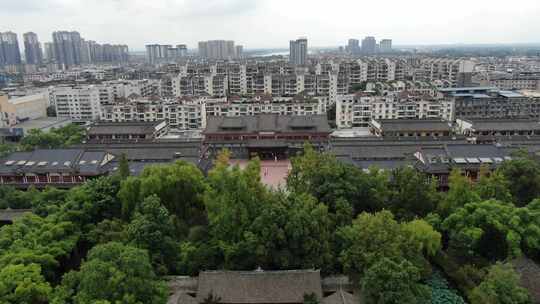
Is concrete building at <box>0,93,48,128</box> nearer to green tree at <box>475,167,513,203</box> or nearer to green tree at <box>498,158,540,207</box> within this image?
green tree at <box>475,167,513,203</box>

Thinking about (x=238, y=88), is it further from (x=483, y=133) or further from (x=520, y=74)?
(x=520, y=74)

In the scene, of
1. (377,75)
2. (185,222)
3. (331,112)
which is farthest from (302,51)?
(185,222)

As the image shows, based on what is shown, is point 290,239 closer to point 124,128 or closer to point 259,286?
point 259,286

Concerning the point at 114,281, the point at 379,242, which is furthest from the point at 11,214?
the point at 379,242

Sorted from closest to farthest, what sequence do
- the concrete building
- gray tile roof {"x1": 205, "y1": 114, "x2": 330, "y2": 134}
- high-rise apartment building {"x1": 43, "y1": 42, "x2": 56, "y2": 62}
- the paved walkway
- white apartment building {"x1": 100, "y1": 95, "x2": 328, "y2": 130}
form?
the paved walkway, gray tile roof {"x1": 205, "y1": 114, "x2": 330, "y2": 134}, white apartment building {"x1": 100, "y1": 95, "x2": 328, "y2": 130}, the concrete building, high-rise apartment building {"x1": 43, "y1": 42, "x2": 56, "y2": 62}

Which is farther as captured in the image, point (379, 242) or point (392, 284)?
point (379, 242)

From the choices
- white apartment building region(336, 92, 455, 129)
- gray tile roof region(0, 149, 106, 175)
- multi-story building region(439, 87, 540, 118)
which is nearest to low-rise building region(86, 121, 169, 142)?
gray tile roof region(0, 149, 106, 175)

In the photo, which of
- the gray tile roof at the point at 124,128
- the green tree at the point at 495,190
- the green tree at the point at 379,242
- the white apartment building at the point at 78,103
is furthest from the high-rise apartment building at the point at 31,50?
the green tree at the point at 495,190
